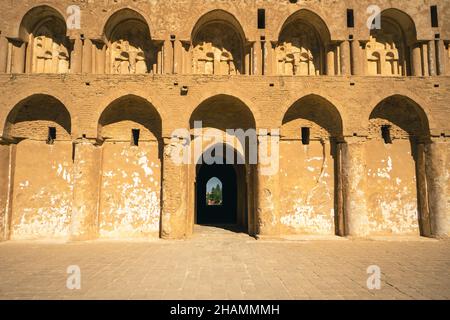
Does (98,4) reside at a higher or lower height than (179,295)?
higher

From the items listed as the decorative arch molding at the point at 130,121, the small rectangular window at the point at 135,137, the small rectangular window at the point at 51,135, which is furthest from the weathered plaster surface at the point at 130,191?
the small rectangular window at the point at 51,135

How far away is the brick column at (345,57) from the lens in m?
12.7

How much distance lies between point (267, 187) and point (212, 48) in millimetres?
7255

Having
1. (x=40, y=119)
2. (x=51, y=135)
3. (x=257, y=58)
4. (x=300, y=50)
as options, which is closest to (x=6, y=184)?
(x=51, y=135)

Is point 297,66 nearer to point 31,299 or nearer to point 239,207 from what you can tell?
point 239,207

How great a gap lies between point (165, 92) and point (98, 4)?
5.66 m

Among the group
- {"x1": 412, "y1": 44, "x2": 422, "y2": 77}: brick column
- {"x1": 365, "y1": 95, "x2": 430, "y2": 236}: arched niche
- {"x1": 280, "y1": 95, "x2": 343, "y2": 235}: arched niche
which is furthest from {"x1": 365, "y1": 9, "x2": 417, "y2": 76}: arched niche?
{"x1": 280, "y1": 95, "x2": 343, "y2": 235}: arched niche

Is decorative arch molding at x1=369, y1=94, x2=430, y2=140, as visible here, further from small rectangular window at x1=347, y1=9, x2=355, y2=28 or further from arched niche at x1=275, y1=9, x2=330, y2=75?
small rectangular window at x1=347, y1=9, x2=355, y2=28

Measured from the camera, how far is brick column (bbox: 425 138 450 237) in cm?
1059

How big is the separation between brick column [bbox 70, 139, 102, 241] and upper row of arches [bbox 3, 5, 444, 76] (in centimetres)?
412

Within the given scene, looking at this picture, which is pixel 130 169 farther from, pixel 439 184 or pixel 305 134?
pixel 439 184

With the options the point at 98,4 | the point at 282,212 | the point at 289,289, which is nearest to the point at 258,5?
the point at 98,4
